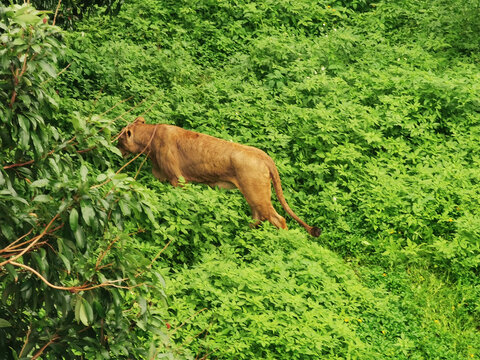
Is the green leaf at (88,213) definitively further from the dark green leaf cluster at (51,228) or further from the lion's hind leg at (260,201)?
the lion's hind leg at (260,201)

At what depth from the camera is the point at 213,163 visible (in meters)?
9.12

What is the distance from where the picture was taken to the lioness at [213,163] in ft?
29.4

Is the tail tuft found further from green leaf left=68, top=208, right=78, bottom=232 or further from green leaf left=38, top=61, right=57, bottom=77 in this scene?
green leaf left=68, top=208, right=78, bottom=232

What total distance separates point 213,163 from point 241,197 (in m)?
0.55

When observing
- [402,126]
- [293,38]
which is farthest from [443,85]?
[293,38]

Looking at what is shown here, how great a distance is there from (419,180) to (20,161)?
6.33 meters

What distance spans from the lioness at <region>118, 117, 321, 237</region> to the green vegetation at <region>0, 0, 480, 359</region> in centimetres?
22

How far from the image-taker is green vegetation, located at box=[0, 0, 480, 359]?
4.17 meters

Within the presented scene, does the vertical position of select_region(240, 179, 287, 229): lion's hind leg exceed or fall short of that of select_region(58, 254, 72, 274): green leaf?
it falls short

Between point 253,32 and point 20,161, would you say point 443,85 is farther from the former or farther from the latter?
point 20,161

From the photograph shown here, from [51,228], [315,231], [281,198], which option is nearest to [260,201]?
[281,198]

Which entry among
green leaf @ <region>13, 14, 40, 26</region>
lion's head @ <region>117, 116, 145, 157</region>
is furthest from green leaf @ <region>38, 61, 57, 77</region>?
lion's head @ <region>117, 116, 145, 157</region>

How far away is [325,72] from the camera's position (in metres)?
12.2

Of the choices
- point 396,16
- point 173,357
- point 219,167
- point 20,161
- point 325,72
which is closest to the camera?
point 20,161
